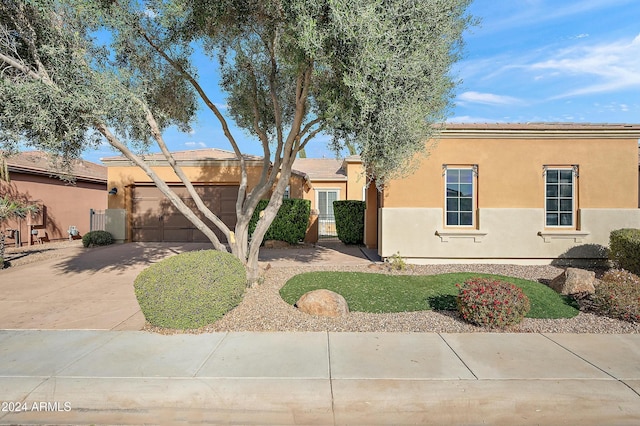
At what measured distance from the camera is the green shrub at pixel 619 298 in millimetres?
5863

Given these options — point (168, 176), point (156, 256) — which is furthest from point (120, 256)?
point (168, 176)

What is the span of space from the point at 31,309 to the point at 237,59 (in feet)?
22.2

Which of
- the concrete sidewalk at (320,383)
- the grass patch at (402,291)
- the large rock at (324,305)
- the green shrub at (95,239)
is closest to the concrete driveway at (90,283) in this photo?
the green shrub at (95,239)

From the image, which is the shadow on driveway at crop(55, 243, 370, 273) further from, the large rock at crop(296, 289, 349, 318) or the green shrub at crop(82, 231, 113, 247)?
the large rock at crop(296, 289, 349, 318)

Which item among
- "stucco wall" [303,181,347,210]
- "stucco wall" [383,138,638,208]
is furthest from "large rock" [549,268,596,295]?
"stucco wall" [303,181,347,210]

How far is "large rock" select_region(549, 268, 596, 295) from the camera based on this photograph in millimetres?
7254

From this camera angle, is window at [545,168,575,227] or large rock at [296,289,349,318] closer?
large rock at [296,289,349,318]

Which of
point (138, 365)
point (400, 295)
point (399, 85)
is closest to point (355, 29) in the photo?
point (399, 85)

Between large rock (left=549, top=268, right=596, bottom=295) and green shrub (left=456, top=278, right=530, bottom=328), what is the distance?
2399 millimetres

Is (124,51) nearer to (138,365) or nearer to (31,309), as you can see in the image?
(31,309)

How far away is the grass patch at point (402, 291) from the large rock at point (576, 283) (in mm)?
223

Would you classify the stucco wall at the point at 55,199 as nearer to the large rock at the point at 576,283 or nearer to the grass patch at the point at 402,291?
the grass patch at the point at 402,291

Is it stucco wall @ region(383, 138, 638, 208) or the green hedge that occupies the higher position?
stucco wall @ region(383, 138, 638, 208)

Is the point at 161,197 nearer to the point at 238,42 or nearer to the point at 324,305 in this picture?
the point at 238,42
